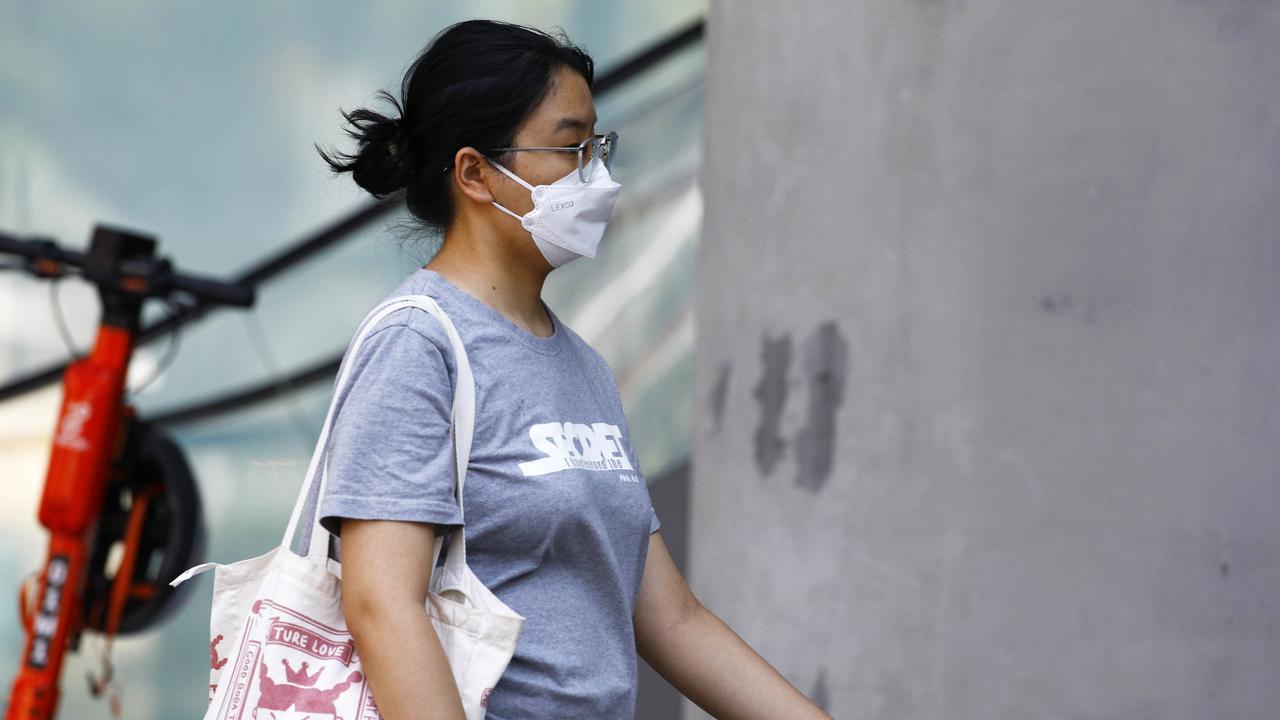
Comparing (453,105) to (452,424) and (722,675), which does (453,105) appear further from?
(722,675)

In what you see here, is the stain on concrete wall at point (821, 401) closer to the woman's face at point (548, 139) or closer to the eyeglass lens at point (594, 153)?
the eyeglass lens at point (594, 153)

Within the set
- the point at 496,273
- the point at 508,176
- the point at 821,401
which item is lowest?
the point at 821,401

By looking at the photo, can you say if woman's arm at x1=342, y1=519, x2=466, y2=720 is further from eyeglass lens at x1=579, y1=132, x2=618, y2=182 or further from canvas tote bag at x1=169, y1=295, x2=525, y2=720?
eyeglass lens at x1=579, y1=132, x2=618, y2=182

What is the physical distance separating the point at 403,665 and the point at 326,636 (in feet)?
0.36

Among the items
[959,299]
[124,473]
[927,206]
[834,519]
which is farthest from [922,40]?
[124,473]

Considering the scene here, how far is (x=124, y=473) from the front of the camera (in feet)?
12.3

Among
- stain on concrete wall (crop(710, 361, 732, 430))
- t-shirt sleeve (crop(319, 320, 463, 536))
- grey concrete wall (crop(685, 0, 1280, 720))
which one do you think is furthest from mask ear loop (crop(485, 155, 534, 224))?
stain on concrete wall (crop(710, 361, 732, 430))

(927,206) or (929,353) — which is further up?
(927,206)

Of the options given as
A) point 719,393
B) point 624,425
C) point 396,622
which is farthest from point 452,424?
point 719,393

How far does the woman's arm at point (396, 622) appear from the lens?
147 centimetres

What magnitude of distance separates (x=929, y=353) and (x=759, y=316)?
392mm

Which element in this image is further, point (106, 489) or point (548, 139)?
point (106, 489)

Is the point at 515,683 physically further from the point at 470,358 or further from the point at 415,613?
the point at 470,358

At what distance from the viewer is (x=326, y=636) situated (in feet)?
5.05
